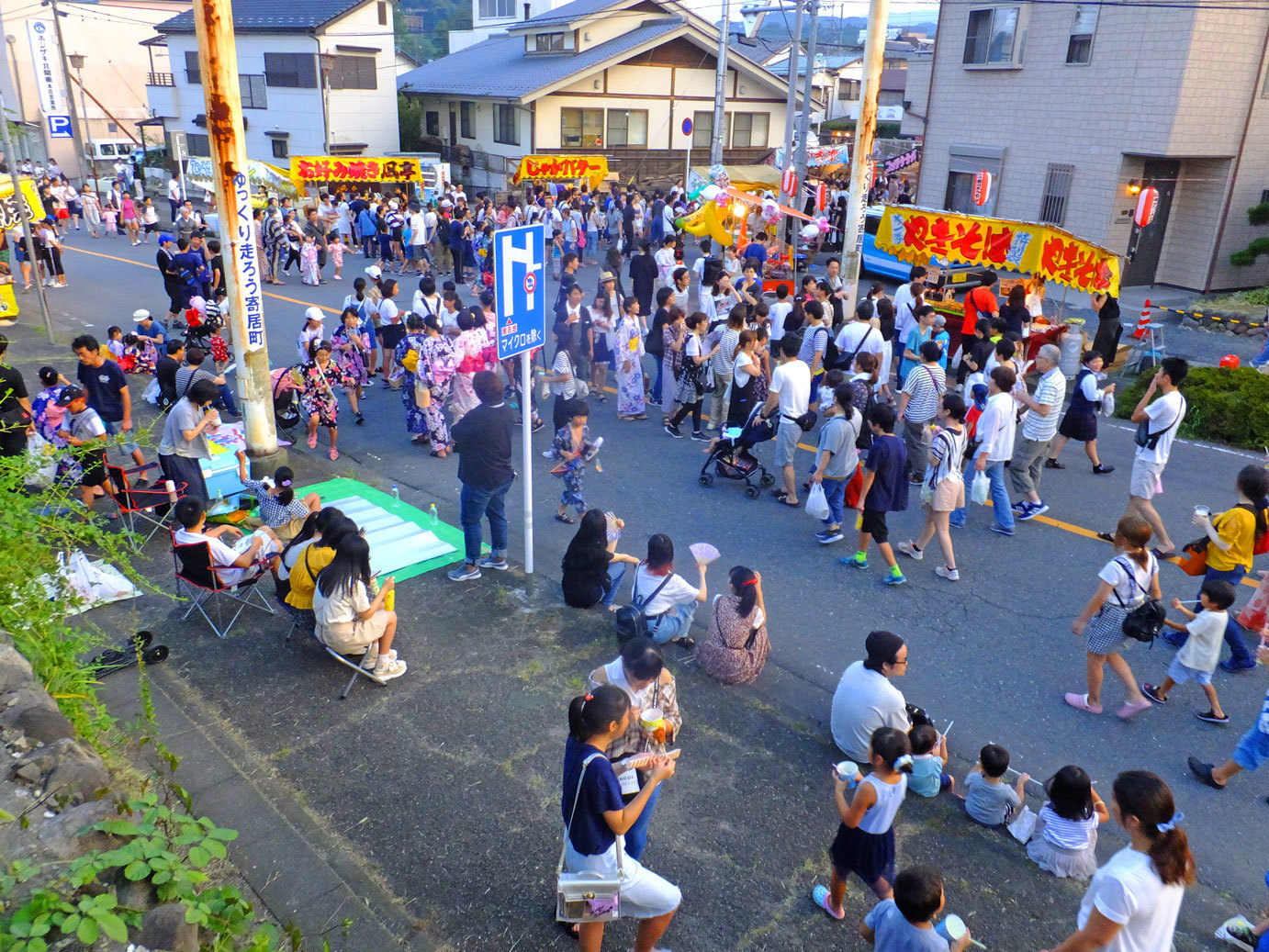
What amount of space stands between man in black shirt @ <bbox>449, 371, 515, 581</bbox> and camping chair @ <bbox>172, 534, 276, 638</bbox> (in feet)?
5.55

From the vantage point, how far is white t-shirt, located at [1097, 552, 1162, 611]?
5762 mm

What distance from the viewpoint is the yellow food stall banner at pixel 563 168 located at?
27.6 metres

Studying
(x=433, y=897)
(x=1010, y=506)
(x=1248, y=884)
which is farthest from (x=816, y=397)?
(x=433, y=897)

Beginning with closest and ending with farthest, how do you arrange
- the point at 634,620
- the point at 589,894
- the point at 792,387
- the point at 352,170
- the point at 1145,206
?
the point at 589,894 → the point at 634,620 → the point at 792,387 → the point at 1145,206 → the point at 352,170

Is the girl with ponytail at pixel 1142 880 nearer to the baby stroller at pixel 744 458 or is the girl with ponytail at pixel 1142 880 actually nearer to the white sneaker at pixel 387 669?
the white sneaker at pixel 387 669

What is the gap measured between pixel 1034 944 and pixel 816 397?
26.7 ft

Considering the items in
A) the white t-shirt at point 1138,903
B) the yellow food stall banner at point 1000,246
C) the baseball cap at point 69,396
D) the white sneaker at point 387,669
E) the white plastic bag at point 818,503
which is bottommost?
the white sneaker at point 387,669

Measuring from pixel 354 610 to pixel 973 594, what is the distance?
5149 mm

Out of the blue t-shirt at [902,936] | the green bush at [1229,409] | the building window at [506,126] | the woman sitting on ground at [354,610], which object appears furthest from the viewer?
the building window at [506,126]

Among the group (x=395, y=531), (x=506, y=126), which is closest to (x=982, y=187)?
(x=395, y=531)

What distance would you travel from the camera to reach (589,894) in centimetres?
379

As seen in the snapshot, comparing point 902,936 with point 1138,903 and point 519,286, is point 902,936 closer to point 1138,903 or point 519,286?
point 1138,903

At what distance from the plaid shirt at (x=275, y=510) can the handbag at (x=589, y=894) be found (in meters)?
4.65

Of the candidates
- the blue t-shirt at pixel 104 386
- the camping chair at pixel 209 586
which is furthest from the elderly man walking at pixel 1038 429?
the blue t-shirt at pixel 104 386
